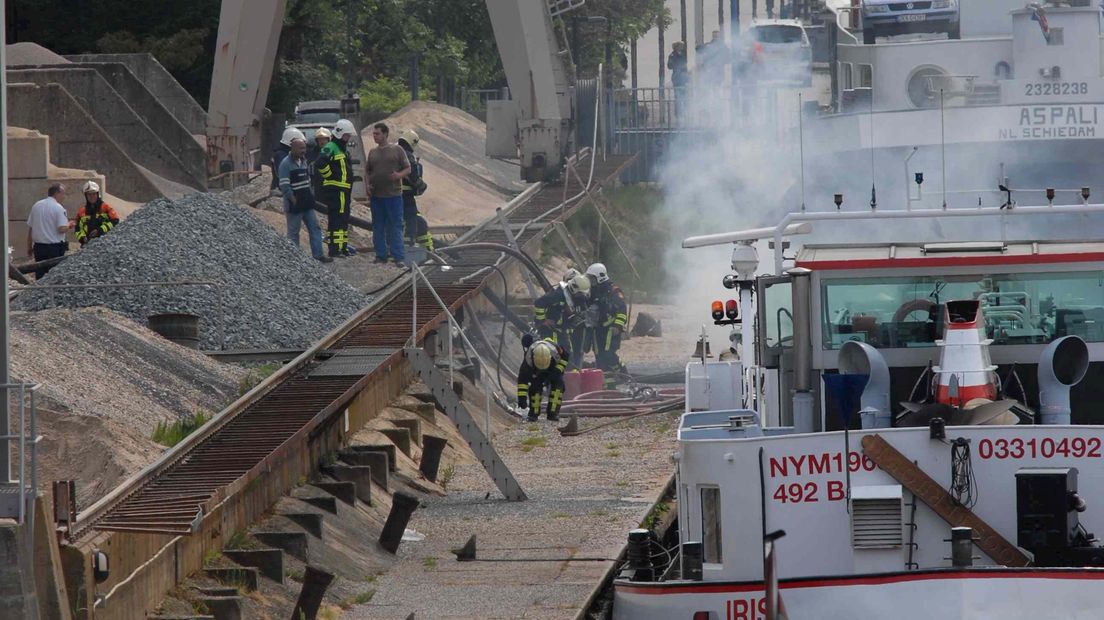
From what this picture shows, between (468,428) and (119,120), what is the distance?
19.7 m

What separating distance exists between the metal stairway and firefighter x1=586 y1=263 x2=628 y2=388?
8170 millimetres

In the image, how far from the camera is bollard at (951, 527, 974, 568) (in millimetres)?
11141

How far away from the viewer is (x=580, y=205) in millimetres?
34812

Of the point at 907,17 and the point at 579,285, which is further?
the point at 907,17

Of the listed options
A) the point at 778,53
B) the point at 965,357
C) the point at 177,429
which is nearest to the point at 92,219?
the point at 177,429

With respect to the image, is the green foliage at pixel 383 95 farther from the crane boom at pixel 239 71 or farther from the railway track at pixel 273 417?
the railway track at pixel 273 417

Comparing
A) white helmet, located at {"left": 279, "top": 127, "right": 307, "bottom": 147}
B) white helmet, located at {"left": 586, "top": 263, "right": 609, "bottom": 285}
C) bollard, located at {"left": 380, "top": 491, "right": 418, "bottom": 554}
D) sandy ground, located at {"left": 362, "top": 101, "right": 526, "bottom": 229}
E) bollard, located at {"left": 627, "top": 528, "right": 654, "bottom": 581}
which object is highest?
white helmet, located at {"left": 279, "top": 127, "right": 307, "bottom": 147}

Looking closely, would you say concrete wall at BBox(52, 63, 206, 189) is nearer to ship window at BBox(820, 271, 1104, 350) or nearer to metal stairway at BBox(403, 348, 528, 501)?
metal stairway at BBox(403, 348, 528, 501)

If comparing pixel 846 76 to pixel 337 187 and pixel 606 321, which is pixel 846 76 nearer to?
pixel 606 321

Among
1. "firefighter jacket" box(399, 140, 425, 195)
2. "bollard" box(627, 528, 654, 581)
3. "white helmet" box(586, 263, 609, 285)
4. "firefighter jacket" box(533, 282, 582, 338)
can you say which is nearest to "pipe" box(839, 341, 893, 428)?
"bollard" box(627, 528, 654, 581)

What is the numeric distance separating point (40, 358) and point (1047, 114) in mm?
16946

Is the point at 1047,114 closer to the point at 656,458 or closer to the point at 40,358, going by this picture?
the point at 656,458

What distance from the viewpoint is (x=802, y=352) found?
1264 centimetres

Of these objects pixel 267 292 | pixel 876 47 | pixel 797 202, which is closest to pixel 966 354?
pixel 267 292
